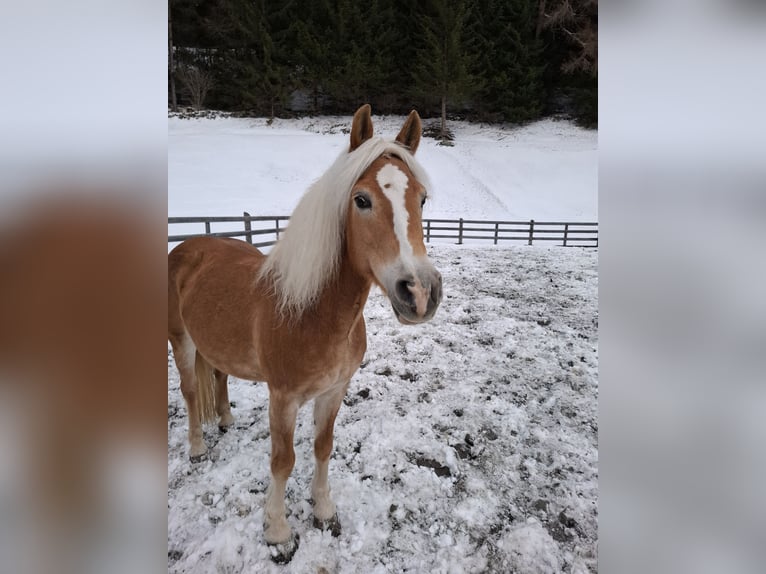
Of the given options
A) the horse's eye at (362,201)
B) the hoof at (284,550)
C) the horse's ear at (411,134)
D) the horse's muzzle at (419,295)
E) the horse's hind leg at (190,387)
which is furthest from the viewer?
the horse's hind leg at (190,387)

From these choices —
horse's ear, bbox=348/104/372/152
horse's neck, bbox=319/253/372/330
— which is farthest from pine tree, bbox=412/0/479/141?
horse's neck, bbox=319/253/372/330

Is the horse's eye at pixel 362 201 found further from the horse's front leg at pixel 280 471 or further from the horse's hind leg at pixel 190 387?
the horse's hind leg at pixel 190 387

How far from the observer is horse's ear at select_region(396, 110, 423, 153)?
969mm

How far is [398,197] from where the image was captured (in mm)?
799

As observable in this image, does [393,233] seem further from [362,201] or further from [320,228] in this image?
[320,228]

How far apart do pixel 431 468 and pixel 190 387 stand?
42.9 inches

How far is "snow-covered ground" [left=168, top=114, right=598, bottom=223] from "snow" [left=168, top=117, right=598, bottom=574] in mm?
12

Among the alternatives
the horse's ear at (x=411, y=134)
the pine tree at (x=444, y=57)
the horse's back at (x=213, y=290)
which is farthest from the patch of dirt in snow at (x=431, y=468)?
the pine tree at (x=444, y=57)

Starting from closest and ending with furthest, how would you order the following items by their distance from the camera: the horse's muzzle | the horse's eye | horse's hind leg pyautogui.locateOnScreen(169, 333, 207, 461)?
the horse's muzzle → the horse's eye → horse's hind leg pyautogui.locateOnScreen(169, 333, 207, 461)

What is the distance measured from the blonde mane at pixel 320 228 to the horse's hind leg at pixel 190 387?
729 millimetres

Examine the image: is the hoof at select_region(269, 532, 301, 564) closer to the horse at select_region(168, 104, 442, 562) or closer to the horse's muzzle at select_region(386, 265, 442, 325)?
the horse at select_region(168, 104, 442, 562)

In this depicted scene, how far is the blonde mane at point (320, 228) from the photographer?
2.85ft
